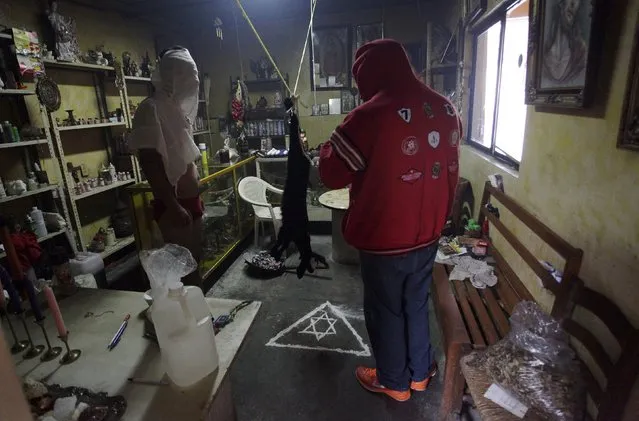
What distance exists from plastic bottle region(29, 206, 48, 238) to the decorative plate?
35.4 inches

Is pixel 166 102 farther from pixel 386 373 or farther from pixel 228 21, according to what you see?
pixel 228 21

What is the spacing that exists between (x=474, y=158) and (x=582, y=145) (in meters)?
1.52

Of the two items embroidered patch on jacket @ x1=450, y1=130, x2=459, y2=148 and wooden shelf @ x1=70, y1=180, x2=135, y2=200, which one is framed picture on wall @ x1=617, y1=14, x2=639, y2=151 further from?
wooden shelf @ x1=70, y1=180, x2=135, y2=200

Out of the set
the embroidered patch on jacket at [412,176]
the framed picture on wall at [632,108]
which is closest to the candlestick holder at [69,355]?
the embroidered patch on jacket at [412,176]

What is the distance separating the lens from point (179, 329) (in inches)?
33.8

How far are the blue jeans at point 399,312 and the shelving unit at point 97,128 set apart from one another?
2886mm

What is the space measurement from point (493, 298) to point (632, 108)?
111 cm

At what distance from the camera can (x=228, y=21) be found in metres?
4.54

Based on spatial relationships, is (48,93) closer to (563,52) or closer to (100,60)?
(100,60)

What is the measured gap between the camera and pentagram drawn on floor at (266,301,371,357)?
2.10m

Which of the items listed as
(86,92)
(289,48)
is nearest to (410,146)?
(86,92)

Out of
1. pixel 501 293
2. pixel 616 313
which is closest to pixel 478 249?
pixel 501 293

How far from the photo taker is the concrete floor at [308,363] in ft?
5.50

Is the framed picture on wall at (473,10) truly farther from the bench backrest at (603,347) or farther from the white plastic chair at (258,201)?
the white plastic chair at (258,201)
